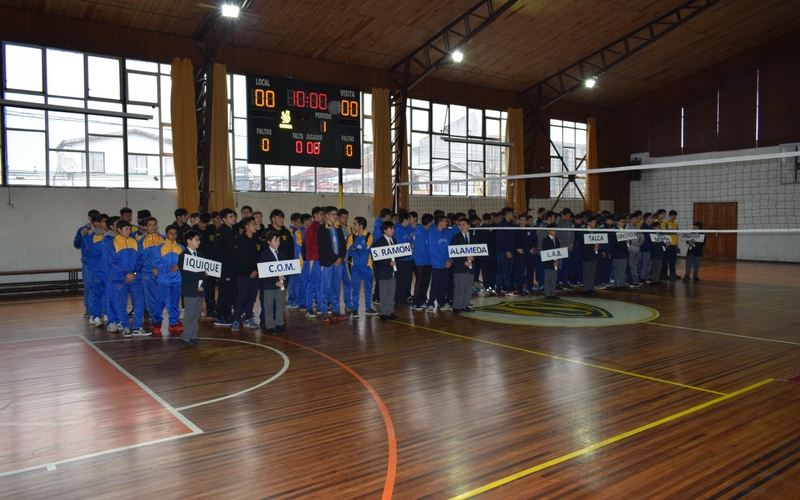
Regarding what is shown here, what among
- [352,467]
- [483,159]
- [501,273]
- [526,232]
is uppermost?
[483,159]

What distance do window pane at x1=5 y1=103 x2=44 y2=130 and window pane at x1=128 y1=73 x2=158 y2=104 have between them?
2.17 meters

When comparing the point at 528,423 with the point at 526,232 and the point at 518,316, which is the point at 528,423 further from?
the point at 526,232

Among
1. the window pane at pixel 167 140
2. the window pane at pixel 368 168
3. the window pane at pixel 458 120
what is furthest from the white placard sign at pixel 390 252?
the window pane at pixel 458 120

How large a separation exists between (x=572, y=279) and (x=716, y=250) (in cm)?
1215

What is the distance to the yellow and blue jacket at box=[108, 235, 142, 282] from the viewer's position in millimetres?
7918

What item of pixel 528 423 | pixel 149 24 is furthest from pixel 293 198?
pixel 528 423

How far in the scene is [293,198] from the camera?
1672 cm

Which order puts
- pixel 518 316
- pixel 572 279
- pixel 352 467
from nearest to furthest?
1. pixel 352 467
2. pixel 518 316
3. pixel 572 279

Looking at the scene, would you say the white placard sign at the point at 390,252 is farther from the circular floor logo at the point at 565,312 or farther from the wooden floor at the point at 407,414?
the circular floor logo at the point at 565,312

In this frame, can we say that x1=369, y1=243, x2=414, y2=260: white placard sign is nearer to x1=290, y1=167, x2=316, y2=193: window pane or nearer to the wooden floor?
the wooden floor

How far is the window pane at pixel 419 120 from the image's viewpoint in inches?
762

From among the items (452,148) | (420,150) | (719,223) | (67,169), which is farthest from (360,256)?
(719,223)

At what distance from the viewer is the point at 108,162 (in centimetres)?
1418

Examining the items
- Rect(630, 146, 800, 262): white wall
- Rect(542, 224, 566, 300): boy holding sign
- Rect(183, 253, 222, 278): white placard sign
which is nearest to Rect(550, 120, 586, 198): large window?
Rect(630, 146, 800, 262): white wall
